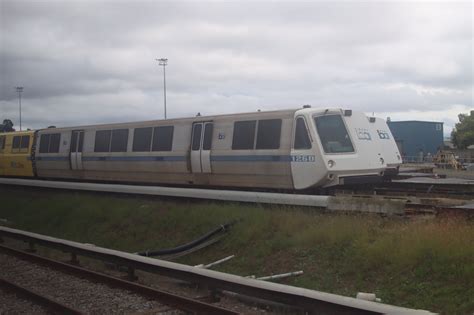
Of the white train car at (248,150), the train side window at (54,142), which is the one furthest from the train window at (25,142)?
the white train car at (248,150)

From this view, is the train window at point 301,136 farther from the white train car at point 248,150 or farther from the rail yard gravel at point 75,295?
the rail yard gravel at point 75,295

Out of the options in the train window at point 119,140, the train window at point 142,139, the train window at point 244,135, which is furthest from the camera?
the train window at point 119,140

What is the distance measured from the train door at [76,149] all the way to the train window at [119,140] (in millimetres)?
2479

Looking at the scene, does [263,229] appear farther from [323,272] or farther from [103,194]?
[103,194]

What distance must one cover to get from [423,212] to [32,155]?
20433 mm

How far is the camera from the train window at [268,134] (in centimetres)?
1407

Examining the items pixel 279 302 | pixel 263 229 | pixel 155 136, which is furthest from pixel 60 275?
pixel 155 136

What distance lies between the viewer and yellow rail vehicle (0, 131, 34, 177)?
26.0 meters

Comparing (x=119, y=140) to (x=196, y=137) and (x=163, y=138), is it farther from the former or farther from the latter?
(x=196, y=137)

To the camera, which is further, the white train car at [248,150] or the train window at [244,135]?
the train window at [244,135]

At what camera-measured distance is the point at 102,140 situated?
67.9 ft

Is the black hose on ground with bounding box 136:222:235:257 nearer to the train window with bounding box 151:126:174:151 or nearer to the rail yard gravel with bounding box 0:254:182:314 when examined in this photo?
the rail yard gravel with bounding box 0:254:182:314

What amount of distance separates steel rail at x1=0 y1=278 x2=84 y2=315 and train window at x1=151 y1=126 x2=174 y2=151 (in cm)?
837

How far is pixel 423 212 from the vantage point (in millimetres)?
9914
